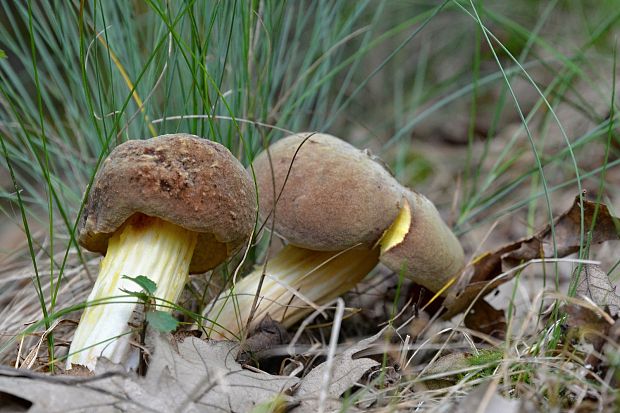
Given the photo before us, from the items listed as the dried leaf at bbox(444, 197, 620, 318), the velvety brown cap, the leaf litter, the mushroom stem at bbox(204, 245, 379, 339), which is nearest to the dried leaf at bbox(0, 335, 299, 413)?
the leaf litter

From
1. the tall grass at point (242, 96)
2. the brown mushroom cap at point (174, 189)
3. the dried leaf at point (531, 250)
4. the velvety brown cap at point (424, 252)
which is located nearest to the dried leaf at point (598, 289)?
the tall grass at point (242, 96)

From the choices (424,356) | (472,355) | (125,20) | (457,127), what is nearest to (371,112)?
(457,127)

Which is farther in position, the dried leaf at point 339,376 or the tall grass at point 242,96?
the tall grass at point 242,96

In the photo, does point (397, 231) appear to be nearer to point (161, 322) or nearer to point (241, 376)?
point (241, 376)

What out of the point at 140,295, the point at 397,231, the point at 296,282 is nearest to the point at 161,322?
the point at 140,295

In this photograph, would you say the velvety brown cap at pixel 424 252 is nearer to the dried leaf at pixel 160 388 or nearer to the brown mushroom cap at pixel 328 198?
the brown mushroom cap at pixel 328 198

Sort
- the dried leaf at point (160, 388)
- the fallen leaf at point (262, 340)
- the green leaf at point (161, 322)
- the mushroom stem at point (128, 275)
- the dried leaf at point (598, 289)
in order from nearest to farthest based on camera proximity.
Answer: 1. the dried leaf at point (160, 388)
2. the green leaf at point (161, 322)
3. the mushroom stem at point (128, 275)
4. the dried leaf at point (598, 289)
5. the fallen leaf at point (262, 340)
